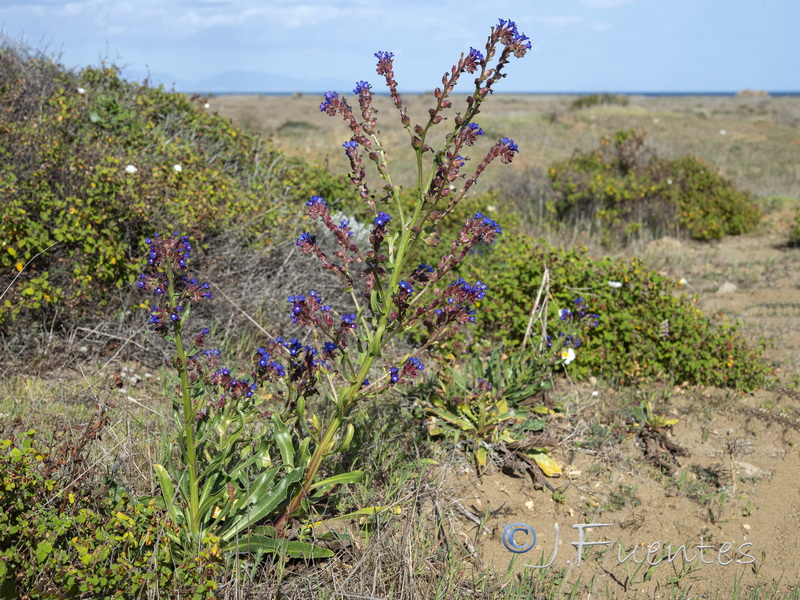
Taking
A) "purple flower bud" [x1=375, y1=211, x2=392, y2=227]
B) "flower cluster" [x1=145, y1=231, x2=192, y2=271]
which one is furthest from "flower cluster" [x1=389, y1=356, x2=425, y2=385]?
"flower cluster" [x1=145, y1=231, x2=192, y2=271]

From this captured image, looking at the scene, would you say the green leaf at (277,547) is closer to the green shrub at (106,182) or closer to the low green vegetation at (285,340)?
the low green vegetation at (285,340)

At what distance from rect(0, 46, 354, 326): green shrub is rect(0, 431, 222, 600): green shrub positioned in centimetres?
219

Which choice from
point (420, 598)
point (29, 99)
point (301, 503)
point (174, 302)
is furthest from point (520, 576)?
point (29, 99)

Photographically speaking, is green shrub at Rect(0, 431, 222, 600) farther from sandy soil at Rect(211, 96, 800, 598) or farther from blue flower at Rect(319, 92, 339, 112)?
blue flower at Rect(319, 92, 339, 112)

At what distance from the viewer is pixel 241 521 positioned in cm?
260

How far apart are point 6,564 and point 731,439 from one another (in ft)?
13.1

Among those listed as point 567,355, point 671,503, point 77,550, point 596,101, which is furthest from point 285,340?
point 596,101

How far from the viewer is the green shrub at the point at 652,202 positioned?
32.9ft

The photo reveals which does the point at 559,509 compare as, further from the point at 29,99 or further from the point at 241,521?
the point at 29,99

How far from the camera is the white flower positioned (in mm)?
4207

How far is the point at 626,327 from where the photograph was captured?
5.04 meters

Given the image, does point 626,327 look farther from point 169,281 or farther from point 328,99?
point 169,281
